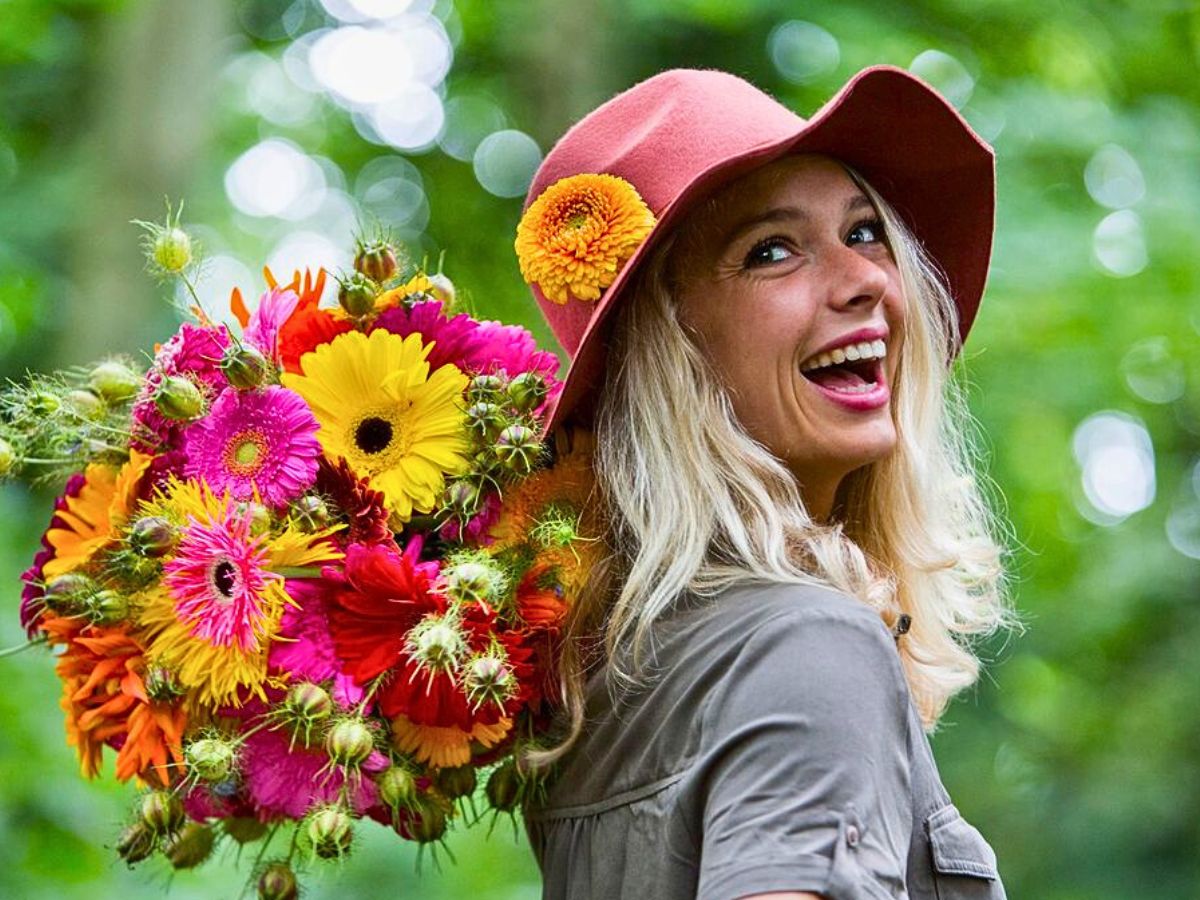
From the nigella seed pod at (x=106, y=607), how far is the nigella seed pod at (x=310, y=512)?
0.26 meters

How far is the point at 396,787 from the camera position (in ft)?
6.02

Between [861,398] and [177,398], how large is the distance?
0.88 m

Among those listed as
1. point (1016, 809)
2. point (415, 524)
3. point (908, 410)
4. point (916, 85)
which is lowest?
point (1016, 809)

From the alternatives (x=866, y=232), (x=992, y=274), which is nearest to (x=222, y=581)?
(x=866, y=232)

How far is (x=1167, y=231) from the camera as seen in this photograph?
17.0ft

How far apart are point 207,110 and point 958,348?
3850mm

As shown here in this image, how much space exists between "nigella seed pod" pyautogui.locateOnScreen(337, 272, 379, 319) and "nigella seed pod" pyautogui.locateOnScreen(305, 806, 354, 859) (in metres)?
0.61

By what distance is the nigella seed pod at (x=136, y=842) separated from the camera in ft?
6.40

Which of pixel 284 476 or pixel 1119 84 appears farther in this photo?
pixel 1119 84

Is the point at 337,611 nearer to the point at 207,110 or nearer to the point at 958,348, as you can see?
the point at 958,348

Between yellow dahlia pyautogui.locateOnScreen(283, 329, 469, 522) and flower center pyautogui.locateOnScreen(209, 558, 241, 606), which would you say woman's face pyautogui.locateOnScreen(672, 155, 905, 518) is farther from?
flower center pyautogui.locateOnScreen(209, 558, 241, 606)

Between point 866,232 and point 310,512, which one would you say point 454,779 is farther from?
point 866,232

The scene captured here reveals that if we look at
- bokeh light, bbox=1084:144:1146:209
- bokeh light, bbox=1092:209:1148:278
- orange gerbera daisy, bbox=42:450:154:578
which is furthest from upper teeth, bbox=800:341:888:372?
bokeh light, bbox=1084:144:1146:209

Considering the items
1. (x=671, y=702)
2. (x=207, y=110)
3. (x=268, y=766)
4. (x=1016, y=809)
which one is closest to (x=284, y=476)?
(x=268, y=766)
